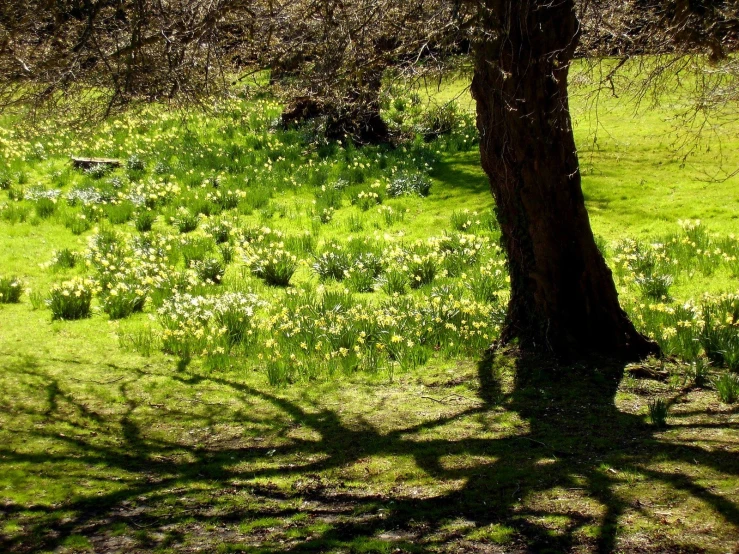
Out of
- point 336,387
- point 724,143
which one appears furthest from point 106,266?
point 724,143

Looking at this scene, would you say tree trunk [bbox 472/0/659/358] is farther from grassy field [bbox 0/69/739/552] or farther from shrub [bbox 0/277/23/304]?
shrub [bbox 0/277/23/304]

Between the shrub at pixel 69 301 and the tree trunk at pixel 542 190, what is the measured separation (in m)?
3.90

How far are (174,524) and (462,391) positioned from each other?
7.49 ft

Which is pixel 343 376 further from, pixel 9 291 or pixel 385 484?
pixel 9 291

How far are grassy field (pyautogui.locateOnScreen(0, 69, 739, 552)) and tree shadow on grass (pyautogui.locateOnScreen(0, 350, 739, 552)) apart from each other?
0.05 ft

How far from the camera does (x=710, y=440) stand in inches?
137

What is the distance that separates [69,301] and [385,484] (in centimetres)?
420

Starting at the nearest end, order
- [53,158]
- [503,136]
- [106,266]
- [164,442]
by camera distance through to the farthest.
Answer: [164,442]
[503,136]
[106,266]
[53,158]

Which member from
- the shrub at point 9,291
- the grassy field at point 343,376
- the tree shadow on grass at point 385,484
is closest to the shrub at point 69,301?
the grassy field at point 343,376

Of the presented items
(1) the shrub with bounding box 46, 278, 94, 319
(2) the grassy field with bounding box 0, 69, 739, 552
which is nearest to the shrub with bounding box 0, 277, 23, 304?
(2) the grassy field with bounding box 0, 69, 739, 552

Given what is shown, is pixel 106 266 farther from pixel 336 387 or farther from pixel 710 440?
pixel 710 440

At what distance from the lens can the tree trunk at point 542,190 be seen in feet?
14.3

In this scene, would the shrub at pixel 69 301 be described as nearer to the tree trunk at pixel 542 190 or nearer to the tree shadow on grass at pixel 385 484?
the tree shadow on grass at pixel 385 484

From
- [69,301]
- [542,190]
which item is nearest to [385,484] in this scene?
[542,190]
